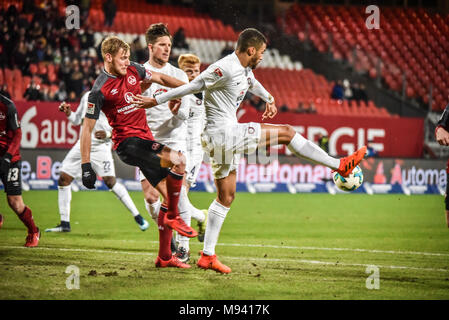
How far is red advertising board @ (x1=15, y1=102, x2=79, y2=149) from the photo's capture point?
16.5m

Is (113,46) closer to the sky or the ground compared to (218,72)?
closer to the sky

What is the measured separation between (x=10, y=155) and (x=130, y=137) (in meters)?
1.91

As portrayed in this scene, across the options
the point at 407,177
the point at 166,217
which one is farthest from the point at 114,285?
the point at 407,177

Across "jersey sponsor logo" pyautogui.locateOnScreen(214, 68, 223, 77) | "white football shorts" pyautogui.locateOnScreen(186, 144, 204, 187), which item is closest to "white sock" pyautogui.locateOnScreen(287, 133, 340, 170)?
"jersey sponsor logo" pyautogui.locateOnScreen(214, 68, 223, 77)

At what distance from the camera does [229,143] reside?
6.33 metres

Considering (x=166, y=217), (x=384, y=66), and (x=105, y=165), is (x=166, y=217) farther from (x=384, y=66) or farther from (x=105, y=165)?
(x=384, y=66)

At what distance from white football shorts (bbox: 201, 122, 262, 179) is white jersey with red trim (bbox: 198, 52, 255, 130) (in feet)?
0.29

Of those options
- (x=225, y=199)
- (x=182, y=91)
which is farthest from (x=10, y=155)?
(x=225, y=199)

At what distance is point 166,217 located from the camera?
650 centimetres

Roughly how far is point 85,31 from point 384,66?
32.9ft

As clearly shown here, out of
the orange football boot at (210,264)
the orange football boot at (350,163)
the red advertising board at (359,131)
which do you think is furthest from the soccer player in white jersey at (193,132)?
the red advertising board at (359,131)

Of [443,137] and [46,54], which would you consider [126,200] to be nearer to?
[443,137]

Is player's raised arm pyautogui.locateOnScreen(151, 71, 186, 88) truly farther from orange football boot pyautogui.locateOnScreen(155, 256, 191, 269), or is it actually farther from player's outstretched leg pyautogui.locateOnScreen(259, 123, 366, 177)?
orange football boot pyautogui.locateOnScreen(155, 256, 191, 269)

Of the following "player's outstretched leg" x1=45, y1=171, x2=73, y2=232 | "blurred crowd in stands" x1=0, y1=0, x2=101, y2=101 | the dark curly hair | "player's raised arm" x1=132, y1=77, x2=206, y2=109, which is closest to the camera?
"player's raised arm" x1=132, y1=77, x2=206, y2=109
